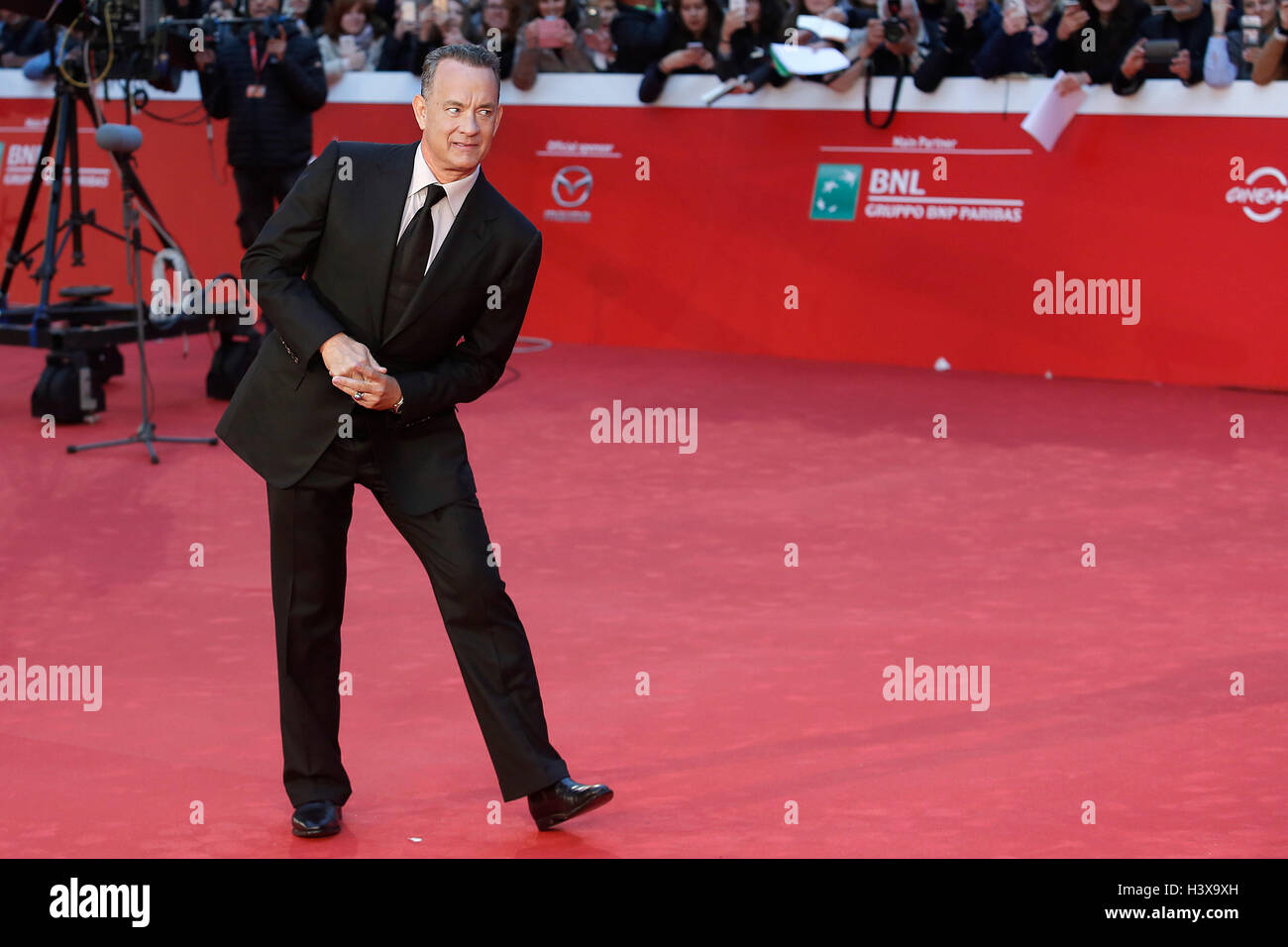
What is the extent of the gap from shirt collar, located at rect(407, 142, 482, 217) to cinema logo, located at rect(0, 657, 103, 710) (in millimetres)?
2091

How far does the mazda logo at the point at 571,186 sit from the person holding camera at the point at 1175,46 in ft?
12.6

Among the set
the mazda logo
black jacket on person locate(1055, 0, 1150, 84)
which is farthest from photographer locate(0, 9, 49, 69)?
black jacket on person locate(1055, 0, 1150, 84)

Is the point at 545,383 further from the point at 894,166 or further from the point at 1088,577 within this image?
the point at 1088,577

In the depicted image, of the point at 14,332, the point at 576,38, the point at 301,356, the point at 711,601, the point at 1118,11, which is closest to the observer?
the point at 301,356

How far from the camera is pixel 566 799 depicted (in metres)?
4.09

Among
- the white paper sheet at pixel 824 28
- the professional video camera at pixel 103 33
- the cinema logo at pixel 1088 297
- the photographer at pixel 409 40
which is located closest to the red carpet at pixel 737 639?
the cinema logo at pixel 1088 297

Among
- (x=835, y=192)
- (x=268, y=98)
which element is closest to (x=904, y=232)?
(x=835, y=192)

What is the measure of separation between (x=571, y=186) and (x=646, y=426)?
347cm

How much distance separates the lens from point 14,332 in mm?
10055

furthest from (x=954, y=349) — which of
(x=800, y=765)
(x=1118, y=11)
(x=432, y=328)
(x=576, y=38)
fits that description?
(x=432, y=328)

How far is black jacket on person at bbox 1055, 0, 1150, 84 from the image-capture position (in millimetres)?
10875

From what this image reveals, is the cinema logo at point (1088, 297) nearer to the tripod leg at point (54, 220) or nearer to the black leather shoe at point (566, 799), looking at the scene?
the tripod leg at point (54, 220)

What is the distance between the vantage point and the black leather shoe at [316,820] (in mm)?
4086
